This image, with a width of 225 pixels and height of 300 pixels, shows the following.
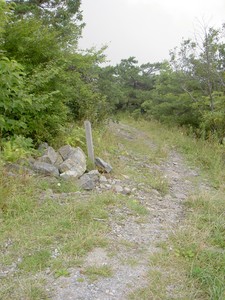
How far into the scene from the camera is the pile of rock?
406 centimetres

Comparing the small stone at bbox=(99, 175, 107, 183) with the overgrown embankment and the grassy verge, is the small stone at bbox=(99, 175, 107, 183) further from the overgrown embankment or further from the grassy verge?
the grassy verge

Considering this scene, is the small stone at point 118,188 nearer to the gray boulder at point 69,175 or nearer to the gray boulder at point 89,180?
the gray boulder at point 89,180

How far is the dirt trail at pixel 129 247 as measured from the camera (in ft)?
6.93

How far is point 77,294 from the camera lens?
6.75ft

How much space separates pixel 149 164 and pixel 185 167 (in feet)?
3.08

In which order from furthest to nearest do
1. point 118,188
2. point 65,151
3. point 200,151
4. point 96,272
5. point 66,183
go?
point 200,151 → point 65,151 → point 118,188 → point 66,183 → point 96,272

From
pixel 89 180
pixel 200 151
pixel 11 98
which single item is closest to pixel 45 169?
pixel 89 180

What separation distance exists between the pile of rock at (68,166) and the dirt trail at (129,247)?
2.22 ft

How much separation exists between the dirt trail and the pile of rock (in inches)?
26.7

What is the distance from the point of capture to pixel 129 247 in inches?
107

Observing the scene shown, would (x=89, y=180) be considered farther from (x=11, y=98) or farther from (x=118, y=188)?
(x=11, y=98)

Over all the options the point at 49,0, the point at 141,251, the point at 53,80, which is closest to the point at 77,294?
the point at 141,251

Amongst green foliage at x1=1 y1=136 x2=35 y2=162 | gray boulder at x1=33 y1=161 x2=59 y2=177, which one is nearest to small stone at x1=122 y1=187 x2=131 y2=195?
gray boulder at x1=33 y1=161 x2=59 y2=177

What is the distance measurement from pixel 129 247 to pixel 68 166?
1862mm
